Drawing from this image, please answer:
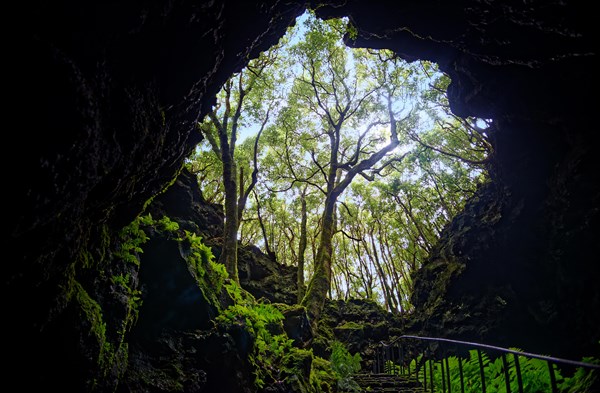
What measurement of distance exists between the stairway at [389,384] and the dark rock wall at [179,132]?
3.85 metres

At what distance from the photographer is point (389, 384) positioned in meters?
7.91

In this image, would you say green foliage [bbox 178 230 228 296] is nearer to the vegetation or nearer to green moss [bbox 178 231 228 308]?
green moss [bbox 178 231 228 308]

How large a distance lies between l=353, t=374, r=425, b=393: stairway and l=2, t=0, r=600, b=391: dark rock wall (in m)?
3.85

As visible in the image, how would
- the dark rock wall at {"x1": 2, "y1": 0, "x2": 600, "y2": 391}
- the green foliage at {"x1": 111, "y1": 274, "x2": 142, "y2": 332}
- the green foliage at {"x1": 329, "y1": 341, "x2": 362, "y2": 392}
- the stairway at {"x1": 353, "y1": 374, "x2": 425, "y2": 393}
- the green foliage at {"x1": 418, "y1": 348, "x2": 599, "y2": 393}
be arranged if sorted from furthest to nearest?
the green foliage at {"x1": 329, "y1": 341, "x2": 362, "y2": 392}, the stairway at {"x1": 353, "y1": 374, "x2": 425, "y2": 393}, the green foliage at {"x1": 418, "y1": 348, "x2": 599, "y2": 393}, the green foliage at {"x1": 111, "y1": 274, "x2": 142, "y2": 332}, the dark rock wall at {"x1": 2, "y1": 0, "x2": 600, "y2": 391}

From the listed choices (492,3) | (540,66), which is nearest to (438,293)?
(540,66)

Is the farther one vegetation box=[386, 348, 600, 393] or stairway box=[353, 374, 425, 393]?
stairway box=[353, 374, 425, 393]

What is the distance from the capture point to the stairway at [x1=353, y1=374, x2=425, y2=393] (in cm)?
716

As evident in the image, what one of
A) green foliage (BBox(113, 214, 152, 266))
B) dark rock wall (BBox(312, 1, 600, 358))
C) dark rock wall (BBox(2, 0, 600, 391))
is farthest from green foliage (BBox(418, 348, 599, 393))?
green foliage (BBox(113, 214, 152, 266))

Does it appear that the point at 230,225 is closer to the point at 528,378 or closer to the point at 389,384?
the point at 389,384

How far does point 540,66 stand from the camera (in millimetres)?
6379

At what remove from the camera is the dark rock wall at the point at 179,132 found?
2.30 m

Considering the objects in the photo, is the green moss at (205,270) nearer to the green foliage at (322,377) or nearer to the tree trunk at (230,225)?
the tree trunk at (230,225)

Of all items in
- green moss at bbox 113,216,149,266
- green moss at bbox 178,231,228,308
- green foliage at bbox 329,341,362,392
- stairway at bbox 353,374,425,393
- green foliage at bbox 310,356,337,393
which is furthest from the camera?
green foliage at bbox 329,341,362,392

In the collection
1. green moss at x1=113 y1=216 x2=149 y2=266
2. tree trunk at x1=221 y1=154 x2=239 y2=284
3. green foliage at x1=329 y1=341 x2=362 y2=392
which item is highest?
tree trunk at x1=221 y1=154 x2=239 y2=284
